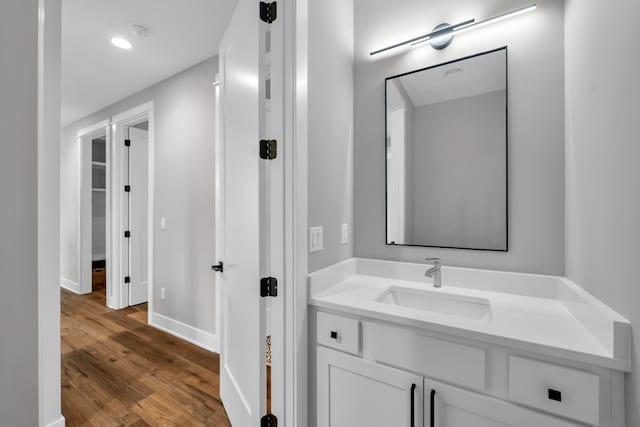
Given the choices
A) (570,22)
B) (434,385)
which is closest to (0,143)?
(434,385)

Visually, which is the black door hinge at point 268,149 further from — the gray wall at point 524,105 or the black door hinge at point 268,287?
the gray wall at point 524,105

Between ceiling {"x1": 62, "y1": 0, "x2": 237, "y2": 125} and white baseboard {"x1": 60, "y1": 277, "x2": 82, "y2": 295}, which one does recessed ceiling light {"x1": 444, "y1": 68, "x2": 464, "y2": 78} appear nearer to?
ceiling {"x1": 62, "y1": 0, "x2": 237, "y2": 125}

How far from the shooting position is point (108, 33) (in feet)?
7.27

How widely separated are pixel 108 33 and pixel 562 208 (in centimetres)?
310

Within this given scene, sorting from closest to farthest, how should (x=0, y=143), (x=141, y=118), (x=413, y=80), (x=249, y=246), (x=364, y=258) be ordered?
1. (x=0, y=143)
2. (x=249, y=246)
3. (x=413, y=80)
4. (x=364, y=258)
5. (x=141, y=118)

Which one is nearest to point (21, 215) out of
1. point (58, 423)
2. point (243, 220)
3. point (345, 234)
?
point (243, 220)

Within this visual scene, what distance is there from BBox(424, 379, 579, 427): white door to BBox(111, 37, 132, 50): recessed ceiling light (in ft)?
9.83

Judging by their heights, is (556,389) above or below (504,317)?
below

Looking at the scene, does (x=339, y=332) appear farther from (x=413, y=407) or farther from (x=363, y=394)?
(x=413, y=407)

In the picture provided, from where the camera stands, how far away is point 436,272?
1442mm

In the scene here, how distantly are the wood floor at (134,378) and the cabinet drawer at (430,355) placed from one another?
117 centimetres

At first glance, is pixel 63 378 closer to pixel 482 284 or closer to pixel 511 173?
pixel 482 284

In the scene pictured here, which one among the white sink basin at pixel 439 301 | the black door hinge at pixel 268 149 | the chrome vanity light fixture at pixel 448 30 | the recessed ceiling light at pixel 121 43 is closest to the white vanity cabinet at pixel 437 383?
the white sink basin at pixel 439 301

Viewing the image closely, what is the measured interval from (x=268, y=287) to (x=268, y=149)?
0.58m
